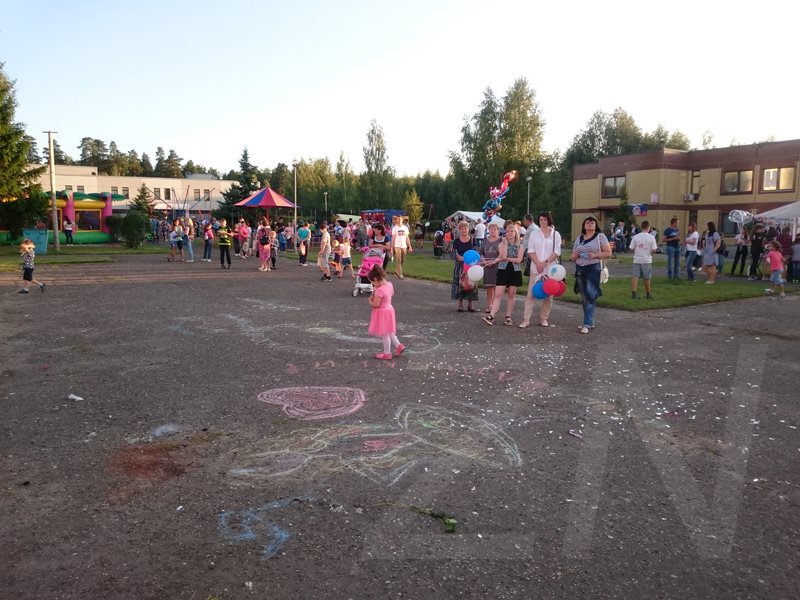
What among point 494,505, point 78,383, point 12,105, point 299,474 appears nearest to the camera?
point 494,505

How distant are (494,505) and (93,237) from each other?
40223 mm

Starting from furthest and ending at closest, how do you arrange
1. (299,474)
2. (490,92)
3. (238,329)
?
(490,92) → (238,329) → (299,474)

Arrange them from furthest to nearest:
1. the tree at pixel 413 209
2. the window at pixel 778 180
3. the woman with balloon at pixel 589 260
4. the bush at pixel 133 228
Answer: the tree at pixel 413 209 → the window at pixel 778 180 → the bush at pixel 133 228 → the woman with balloon at pixel 589 260

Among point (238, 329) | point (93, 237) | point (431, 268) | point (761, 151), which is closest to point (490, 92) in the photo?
point (761, 151)

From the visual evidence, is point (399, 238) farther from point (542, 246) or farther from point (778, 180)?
point (778, 180)

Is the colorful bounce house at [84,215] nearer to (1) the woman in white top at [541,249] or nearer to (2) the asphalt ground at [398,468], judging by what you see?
(2) the asphalt ground at [398,468]

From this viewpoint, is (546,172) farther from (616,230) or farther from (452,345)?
(452,345)

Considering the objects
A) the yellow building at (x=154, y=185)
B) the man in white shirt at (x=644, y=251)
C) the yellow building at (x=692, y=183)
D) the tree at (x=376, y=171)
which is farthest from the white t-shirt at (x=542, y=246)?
the yellow building at (x=154, y=185)

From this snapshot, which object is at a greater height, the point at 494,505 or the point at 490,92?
the point at 490,92

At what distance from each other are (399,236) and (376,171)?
194 feet

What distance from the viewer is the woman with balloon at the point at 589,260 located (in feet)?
29.9

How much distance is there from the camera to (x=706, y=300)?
13016 mm

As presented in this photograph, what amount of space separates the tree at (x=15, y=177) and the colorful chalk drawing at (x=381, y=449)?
1206 inches

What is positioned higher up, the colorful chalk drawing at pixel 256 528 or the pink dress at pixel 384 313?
the pink dress at pixel 384 313
